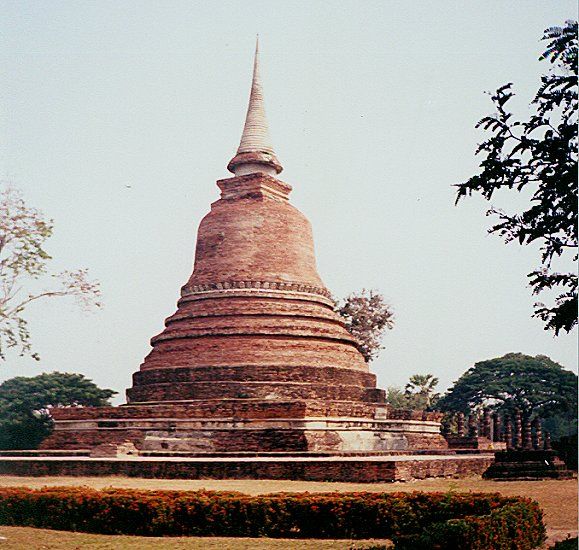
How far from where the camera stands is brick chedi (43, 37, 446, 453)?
23094 mm

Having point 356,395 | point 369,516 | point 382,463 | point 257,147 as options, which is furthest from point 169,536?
point 257,147

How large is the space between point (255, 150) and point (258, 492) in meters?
18.6

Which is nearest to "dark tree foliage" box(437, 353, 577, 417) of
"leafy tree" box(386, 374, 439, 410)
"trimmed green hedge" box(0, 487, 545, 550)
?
"leafy tree" box(386, 374, 439, 410)

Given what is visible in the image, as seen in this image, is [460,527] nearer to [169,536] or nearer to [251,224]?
[169,536]

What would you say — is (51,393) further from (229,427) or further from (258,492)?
(258,492)

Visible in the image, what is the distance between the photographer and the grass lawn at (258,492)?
10.7 m

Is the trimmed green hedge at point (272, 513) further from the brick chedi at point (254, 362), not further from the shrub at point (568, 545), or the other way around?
the brick chedi at point (254, 362)

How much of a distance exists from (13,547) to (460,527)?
5.75m

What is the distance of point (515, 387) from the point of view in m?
52.2

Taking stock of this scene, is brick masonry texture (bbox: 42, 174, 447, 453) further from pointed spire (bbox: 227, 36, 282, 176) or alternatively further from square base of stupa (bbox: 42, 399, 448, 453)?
pointed spire (bbox: 227, 36, 282, 176)

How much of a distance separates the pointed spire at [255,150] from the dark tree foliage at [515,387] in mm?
25867

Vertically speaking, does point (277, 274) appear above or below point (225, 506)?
above

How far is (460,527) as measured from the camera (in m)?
8.66

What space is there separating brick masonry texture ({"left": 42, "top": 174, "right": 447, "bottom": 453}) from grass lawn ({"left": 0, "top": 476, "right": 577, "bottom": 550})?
4.38 metres
